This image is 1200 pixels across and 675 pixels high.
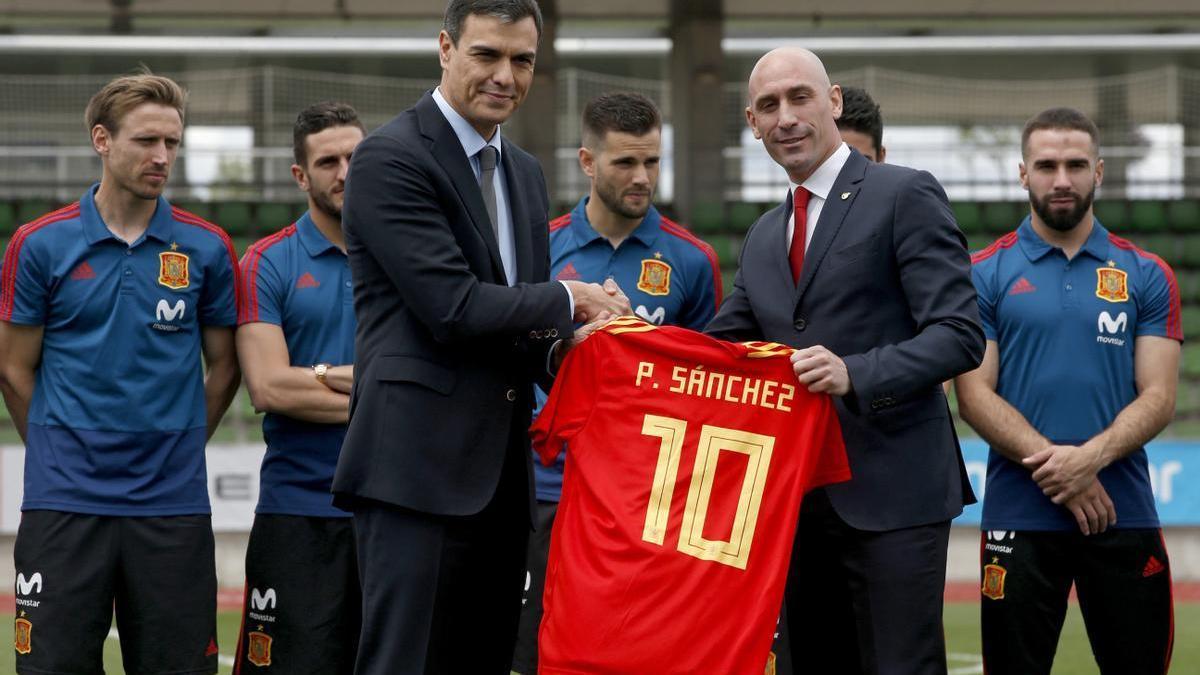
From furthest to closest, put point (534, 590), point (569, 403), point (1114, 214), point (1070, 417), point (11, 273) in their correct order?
point (1114, 214)
point (534, 590)
point (1070, 417)
point (11, 273)
point (569, 403)

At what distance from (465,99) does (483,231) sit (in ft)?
0.92

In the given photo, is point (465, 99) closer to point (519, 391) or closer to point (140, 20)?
point (519, 391)

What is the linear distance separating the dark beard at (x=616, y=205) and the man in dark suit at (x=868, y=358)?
1.25m

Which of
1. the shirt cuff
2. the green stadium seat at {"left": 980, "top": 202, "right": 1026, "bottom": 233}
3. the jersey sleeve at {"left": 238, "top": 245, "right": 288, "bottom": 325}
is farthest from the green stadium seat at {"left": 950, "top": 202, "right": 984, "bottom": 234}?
the shirt cuff

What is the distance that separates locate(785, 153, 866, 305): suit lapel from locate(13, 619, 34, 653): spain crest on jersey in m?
2.24

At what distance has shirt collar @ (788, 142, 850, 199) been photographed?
337cm

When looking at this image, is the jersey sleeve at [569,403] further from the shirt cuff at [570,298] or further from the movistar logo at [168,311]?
the movistar logo at [168,311]

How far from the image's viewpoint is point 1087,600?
4.13 meters

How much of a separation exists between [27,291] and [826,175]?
219 cm

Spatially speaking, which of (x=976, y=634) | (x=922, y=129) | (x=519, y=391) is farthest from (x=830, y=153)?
(x=922, y=129)

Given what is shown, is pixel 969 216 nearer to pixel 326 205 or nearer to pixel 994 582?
pixel 994 582

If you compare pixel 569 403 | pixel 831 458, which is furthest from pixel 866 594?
pixel 569 403

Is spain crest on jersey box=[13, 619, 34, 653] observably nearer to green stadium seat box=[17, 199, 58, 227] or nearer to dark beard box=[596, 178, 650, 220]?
dark beard box=[596, 178, 650, 220]

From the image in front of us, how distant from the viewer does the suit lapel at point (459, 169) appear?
3.08 metres
